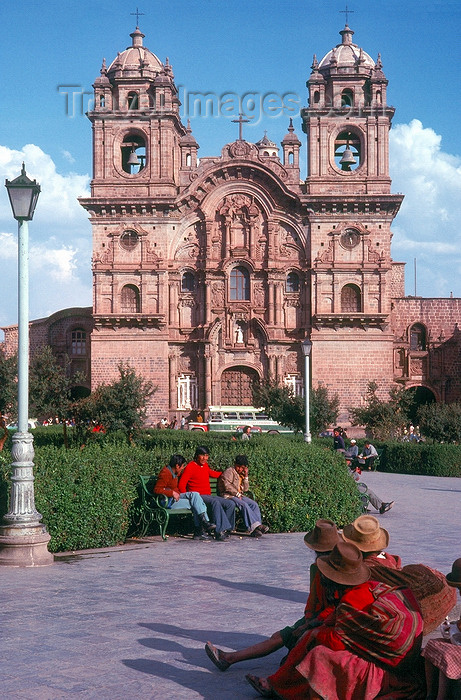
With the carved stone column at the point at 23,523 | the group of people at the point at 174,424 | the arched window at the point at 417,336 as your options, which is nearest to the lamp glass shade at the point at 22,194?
the carved stone column at the point at 23,523

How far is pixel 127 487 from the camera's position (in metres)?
12.8

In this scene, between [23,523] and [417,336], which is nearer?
[23,523]

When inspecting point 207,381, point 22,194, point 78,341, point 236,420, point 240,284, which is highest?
point 240,284

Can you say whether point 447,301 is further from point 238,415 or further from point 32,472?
point 32,472

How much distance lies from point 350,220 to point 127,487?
35.6 meters

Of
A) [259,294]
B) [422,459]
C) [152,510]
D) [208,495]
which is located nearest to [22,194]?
[152,510]

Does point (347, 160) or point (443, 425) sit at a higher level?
point (347, 160)

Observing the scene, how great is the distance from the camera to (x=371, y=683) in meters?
5.71

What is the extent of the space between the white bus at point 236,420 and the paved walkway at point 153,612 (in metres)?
27.6

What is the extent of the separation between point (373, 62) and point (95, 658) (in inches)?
1815

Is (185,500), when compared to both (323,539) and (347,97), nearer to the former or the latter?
(323,539)

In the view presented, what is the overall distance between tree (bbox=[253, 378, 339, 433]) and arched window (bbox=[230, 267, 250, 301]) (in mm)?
6614

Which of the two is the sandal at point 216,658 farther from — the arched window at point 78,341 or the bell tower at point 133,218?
the arched window at point 78,341

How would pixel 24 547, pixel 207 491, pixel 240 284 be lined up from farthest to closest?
pixel 240 284, pixel 207 491, pixel 24 547
